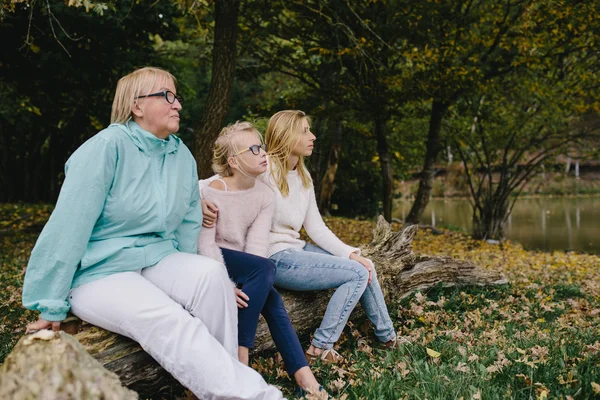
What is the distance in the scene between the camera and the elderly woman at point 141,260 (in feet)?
8.27

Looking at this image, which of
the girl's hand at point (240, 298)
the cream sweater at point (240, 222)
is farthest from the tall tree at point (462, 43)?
the girl's hand at point (240, 298)

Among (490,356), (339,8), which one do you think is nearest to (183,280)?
(490,356)

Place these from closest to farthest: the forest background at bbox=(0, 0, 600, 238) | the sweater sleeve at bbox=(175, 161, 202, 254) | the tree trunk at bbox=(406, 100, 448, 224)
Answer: the sweater sleeve at bbox=(175, 161, 202, 254) < the forest background at bbox=(0, 0, 600, 238) < the tree trunk at bbox=(406, 100, 448, 224)

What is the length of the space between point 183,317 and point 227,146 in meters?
1.45

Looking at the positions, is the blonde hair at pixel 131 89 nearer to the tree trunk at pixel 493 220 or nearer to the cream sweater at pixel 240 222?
the cream sweater at pixel 240 222

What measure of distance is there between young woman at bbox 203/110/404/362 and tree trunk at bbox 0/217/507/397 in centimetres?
29

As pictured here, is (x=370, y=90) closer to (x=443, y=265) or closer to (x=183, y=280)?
(x=443, y=265)

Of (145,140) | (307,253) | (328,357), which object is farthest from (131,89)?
(328,357)

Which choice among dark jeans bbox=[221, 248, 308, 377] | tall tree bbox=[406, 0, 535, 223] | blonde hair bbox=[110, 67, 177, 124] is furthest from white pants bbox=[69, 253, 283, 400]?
tall tree bbox=[406, 0, 535, 223]

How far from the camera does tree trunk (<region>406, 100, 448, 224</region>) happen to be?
12181mm

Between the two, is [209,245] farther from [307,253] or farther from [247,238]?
[307,253]

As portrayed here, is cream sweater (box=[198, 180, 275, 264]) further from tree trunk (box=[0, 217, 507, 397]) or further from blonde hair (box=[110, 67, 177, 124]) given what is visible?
blonde hair (box=[110, 67, 177, 124])

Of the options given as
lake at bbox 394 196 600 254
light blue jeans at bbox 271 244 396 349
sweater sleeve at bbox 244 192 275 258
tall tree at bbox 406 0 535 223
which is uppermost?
tall tree at bbox 406 0 535 223

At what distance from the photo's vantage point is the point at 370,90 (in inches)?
420
